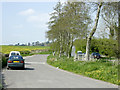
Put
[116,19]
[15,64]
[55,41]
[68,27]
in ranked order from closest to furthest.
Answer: [15,64], [116,19], [68,27], [55,41]

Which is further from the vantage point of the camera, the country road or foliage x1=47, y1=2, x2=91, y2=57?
foliage x1=47, y1=2, x2=91, y2=57

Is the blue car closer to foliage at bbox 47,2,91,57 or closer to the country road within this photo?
the country road

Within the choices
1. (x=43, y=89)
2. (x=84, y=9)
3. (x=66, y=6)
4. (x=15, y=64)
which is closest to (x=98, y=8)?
(x=84, y=9)

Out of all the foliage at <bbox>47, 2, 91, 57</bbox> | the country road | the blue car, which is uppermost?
the foliage at <bbox>47, 2, 91, 57</bbox>

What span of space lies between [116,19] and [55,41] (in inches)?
1435

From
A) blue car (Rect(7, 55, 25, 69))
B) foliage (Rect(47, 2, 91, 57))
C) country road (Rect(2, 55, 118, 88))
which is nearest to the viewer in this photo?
country road (Rect(2, 55, 118, 88))

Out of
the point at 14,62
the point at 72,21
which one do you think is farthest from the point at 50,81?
the point at 72,21

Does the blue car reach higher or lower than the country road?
higher

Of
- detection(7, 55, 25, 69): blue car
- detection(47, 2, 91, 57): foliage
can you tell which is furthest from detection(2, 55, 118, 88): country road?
detection(47, 2, 91, 57): foliage

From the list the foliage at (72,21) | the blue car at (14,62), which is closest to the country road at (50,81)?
the blue car at (14,62)

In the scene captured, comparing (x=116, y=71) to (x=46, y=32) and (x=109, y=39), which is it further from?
(x=46, y=32)

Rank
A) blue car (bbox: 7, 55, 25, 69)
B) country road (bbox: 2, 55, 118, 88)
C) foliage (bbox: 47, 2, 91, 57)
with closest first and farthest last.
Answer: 1. country road (bbox: 2, 55, 118, 88)
2. blue car (bbox: 7, 55, 25, 69)
3. foliage (bbox: 47, 2, 91, 57)

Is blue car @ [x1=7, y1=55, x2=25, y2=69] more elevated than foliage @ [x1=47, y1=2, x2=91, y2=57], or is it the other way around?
foliage @ [x1=47, y1=2, x2=91, y2=57]

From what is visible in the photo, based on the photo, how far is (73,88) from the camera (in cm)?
1123
